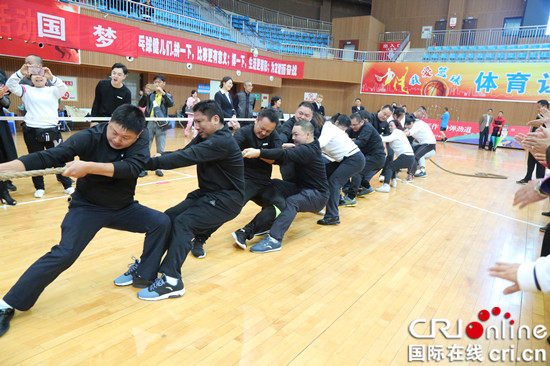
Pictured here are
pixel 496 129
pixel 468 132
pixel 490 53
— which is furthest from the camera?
pixel 490 53

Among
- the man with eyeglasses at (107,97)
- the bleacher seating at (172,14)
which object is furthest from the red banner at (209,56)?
the man with eyeglasses at (107,97)

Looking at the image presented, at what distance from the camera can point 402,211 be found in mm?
5520

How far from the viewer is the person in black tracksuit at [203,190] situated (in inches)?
105

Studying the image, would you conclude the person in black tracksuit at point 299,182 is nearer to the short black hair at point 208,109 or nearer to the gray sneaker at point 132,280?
the short black hair at point 208,109

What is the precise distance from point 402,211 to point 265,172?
2.63 metres

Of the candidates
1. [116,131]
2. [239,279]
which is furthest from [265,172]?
[116,131]

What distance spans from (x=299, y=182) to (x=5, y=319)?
3128mm

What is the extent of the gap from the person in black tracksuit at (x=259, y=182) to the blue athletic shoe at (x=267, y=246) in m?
0.16

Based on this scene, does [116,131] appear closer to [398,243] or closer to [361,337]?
[361,337]

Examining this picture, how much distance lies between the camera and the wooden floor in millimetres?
2111

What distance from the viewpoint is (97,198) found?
2439 mm

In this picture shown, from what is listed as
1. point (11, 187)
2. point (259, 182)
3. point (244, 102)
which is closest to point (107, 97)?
point (11, 187)

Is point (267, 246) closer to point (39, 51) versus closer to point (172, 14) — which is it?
point (39, 51)

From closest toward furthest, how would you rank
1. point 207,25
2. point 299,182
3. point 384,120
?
point 299,182 < point 384,120 < point 207,25
